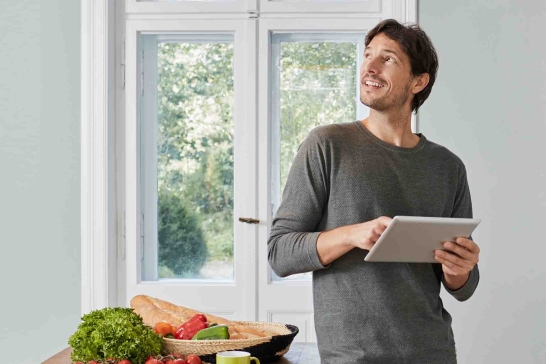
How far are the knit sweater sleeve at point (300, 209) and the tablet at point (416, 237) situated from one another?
19 cm

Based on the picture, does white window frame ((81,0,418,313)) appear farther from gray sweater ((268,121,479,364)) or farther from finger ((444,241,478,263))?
finger ((444,241,478,263))

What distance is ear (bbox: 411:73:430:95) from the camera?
76.5 inches

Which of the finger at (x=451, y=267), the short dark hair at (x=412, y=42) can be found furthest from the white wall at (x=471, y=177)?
the finger at (x=451, y=267)

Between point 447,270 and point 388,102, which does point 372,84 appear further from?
point 447,270

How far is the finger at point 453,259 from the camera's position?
167 centimetres

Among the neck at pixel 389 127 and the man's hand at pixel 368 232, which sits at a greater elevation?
the neck at pixel 389 127

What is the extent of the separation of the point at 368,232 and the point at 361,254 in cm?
16

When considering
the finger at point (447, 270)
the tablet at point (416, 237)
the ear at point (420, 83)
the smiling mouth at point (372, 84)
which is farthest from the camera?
the ear at point (420, 83)

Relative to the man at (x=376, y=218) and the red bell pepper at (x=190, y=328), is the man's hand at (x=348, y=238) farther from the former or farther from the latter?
the red bell pepper at (x=190, y=328)

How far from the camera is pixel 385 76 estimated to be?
1856 mm
